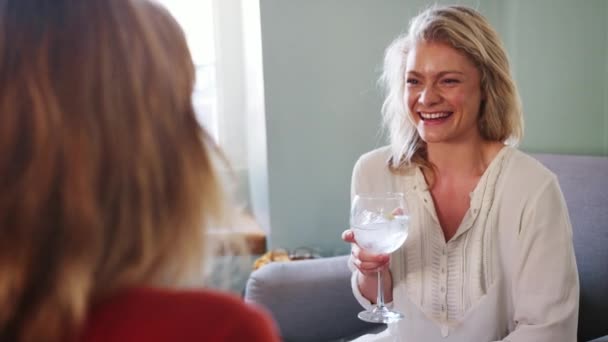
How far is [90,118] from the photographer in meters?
0.51

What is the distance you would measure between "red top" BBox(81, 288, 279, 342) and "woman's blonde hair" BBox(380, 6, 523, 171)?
116 cm

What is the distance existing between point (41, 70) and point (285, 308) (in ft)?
5.07

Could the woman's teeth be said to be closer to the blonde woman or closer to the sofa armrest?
the blonde woman

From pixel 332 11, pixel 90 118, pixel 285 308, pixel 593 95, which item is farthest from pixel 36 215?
pixel 332 11

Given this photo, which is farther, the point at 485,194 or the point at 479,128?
the point at 479,128

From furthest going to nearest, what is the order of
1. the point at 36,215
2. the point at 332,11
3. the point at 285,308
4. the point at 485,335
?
the point at 332,11
the point at 285,308
the point at 485,335
the point at 36,215

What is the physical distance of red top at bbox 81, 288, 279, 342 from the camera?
0.49 metres

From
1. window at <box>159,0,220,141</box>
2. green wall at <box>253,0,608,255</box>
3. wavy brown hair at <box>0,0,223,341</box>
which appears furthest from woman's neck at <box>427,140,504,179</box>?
window at <box>159,0,220,141</box>

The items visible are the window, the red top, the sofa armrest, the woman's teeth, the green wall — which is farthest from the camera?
the window

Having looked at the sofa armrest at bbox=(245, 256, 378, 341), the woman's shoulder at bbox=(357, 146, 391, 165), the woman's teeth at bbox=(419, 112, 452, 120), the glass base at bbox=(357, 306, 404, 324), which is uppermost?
the woman's teeth at bbox=(419, 112, 452, 120)

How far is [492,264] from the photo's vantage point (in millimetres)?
1491

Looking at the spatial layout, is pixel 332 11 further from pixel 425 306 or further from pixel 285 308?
pixel 425 306

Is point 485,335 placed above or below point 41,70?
below

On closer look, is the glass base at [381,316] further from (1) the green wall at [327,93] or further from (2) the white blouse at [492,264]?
(1) the green wall at [327,93]
